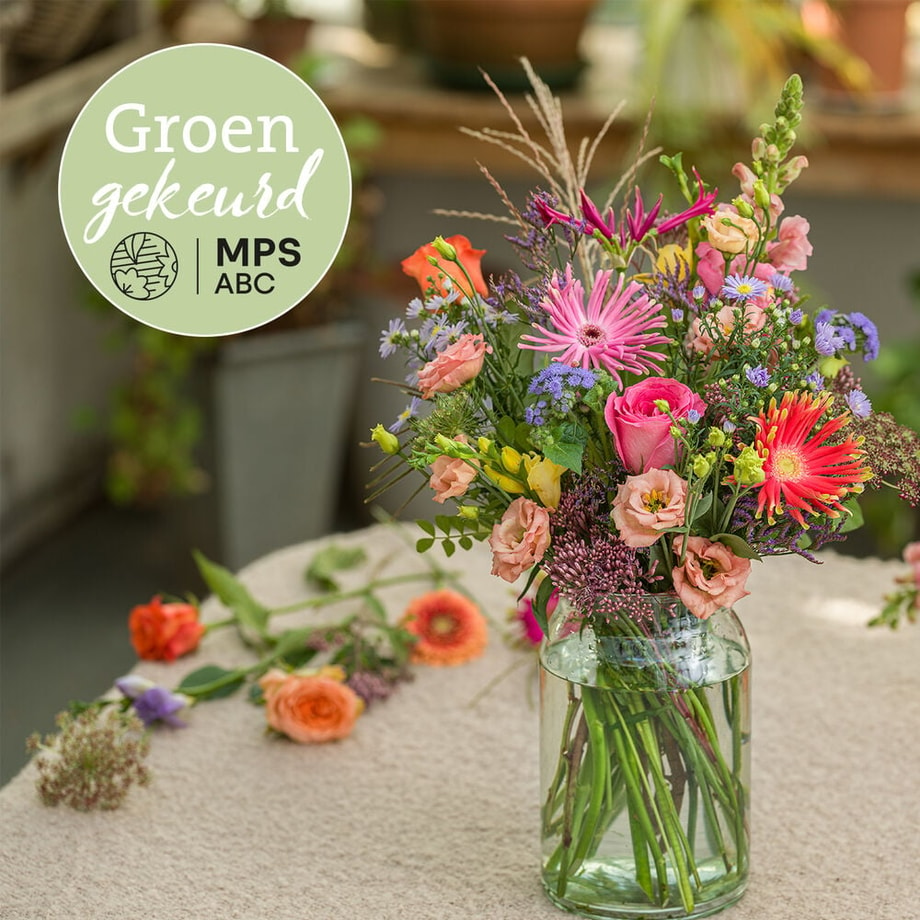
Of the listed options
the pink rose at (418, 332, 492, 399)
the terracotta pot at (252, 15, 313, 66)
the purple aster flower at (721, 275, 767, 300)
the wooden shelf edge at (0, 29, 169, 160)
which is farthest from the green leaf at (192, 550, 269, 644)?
the terracotta pot at (252, 15, 313, 66)

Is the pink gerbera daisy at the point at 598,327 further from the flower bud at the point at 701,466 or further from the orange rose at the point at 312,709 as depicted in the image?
the orange rose at the point at 312,709

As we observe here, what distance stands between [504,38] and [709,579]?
2.04m

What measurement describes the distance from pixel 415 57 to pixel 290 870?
2484 mm

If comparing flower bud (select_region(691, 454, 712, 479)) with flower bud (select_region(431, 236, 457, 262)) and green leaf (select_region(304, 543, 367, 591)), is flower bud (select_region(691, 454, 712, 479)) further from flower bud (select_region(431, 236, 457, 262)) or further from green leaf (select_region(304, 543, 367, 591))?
green leaf (select_region(304, 543, 367, 591))

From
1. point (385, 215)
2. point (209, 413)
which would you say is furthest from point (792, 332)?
point (209, 413)

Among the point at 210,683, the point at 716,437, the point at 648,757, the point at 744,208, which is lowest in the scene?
the point at 210,683

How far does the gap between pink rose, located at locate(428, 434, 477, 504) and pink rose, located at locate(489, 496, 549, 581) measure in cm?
3

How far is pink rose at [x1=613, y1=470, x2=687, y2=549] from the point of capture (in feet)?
2.58

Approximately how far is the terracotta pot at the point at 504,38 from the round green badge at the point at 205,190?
1.82 metres

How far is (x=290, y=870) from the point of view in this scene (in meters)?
0.98

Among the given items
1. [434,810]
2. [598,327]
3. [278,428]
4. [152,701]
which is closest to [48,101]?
[278,428]

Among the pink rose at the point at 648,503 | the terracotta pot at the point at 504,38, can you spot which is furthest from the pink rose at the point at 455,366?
the terracotta pot at the point at 504,38

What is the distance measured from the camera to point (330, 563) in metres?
1.47

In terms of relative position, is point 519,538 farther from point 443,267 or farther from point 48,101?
point 48,101
